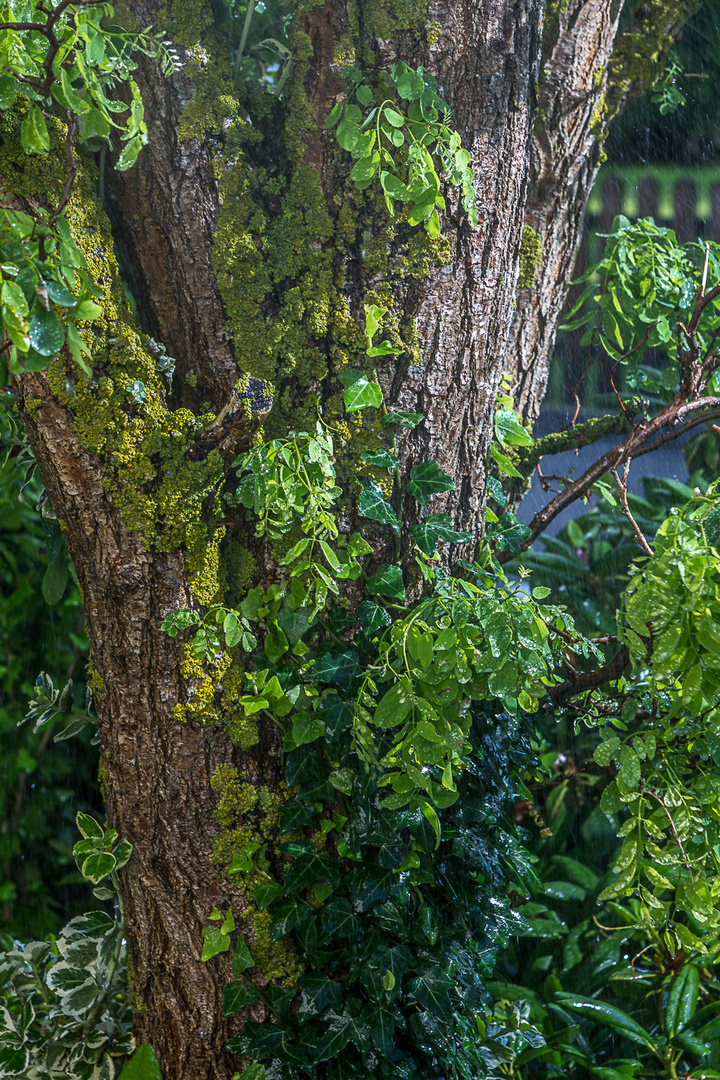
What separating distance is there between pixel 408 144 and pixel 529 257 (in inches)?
24.6

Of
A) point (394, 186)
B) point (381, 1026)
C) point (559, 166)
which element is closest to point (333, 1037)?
point (381, 1026)

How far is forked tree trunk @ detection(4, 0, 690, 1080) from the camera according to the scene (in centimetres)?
131

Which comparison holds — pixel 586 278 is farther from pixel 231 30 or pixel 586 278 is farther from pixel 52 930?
pixel 52 930

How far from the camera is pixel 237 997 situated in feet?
4.25

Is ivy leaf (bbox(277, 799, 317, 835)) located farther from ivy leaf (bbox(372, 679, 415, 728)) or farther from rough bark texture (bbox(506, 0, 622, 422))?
rough bark texture (bbox(506, 0, 622, 422))

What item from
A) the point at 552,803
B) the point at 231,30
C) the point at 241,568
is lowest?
the point at 552,803

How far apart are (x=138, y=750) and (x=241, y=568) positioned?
1.15 ft

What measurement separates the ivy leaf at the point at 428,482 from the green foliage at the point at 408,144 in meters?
0.39

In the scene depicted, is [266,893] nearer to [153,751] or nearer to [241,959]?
[241,959]

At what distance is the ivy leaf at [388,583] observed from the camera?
129 cm

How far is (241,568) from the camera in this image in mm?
1363

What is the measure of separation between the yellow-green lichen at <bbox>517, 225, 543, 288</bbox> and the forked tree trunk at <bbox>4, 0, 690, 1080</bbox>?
0.38 metres

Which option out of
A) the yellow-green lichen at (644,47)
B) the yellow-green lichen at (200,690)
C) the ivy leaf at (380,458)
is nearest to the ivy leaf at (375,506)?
the ivy leaf at (380,458)

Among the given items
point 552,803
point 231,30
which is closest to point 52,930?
point 552,803
